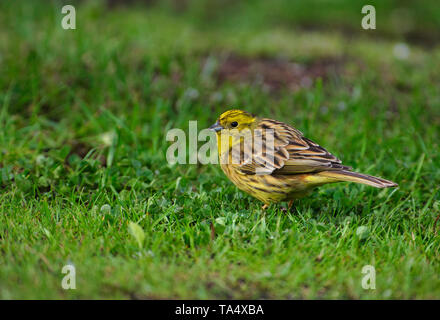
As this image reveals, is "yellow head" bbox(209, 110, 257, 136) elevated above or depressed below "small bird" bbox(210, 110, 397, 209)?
above

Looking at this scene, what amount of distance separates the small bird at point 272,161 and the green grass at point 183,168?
0.76 feet

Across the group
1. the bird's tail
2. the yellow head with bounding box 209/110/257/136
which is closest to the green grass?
the bird's tail

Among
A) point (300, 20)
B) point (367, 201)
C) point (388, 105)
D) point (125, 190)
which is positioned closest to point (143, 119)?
point (125, 190)

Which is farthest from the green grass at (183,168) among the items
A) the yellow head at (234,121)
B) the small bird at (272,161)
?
the yellow head at (234,121)

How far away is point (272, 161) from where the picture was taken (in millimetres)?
4324

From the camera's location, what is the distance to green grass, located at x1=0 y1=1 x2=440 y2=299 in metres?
3.33

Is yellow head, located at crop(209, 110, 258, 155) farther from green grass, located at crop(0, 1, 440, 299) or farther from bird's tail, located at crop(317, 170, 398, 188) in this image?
bird's tail, located at crop(317, 170, 398, 188)

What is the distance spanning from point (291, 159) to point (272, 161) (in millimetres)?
164

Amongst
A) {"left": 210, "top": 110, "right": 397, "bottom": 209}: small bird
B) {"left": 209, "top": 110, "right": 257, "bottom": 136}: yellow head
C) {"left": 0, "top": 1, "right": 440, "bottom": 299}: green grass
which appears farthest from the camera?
{"left": 209, "top": 110, "right": 257, "bottom": 136}: yellow head

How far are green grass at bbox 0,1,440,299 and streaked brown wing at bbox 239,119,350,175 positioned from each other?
1.27 feet

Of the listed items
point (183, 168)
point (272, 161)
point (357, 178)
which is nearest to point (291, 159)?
point (272, 161)

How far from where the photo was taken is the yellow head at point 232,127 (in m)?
4.59

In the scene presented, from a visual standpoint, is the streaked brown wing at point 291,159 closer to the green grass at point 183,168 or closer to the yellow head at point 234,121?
the yellow head at point 234,121

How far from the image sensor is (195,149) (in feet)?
17.9
